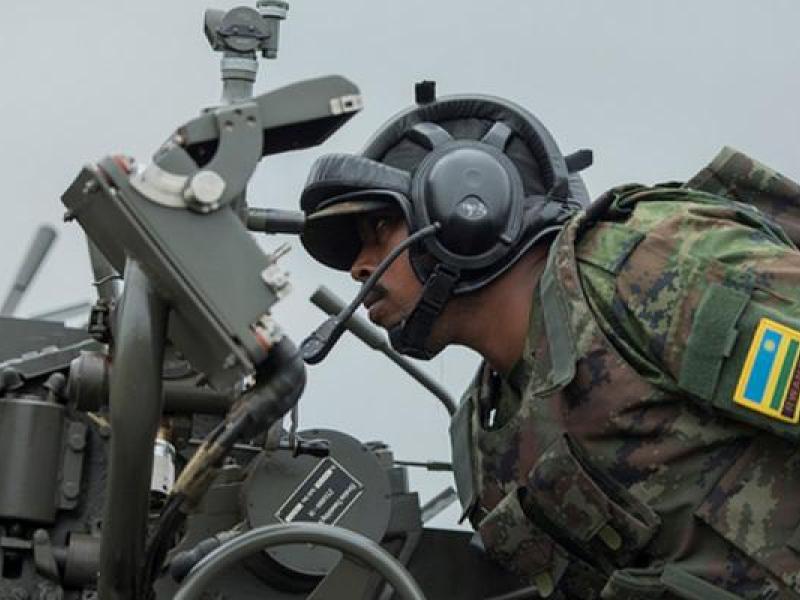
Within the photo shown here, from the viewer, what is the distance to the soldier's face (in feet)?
15.7

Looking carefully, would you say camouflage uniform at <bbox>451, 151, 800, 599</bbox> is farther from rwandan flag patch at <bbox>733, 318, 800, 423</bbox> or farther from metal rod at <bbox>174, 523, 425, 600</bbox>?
metal rod at <bbox>174, 523, 425, 600</bbox>

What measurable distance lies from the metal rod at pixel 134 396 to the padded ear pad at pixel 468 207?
1.40m

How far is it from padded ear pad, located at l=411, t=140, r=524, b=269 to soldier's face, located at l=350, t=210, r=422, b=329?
0.11 meters

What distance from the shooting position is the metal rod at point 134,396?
131 inches

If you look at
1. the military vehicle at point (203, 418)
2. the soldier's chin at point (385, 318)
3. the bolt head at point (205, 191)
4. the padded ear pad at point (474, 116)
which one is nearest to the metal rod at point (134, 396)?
the military vehicle at point (203, 418)

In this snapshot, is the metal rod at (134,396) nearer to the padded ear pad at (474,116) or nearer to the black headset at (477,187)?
the black headset at (477,187)

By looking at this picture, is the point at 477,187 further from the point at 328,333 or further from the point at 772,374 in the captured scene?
the point at 772,374

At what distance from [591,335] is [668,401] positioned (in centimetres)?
21

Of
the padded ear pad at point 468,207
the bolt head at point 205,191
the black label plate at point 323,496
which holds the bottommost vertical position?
the black label plate at point 323,496

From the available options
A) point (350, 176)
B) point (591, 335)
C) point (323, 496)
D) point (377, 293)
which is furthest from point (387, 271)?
point (323, 496)

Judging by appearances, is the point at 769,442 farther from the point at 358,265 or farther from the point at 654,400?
the point at 358,265

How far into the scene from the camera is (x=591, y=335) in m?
4.36

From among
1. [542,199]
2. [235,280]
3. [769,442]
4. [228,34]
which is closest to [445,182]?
[542,199]

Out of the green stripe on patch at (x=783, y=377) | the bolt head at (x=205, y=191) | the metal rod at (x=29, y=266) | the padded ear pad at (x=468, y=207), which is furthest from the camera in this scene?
the metal rod at (x=29, y=266)
